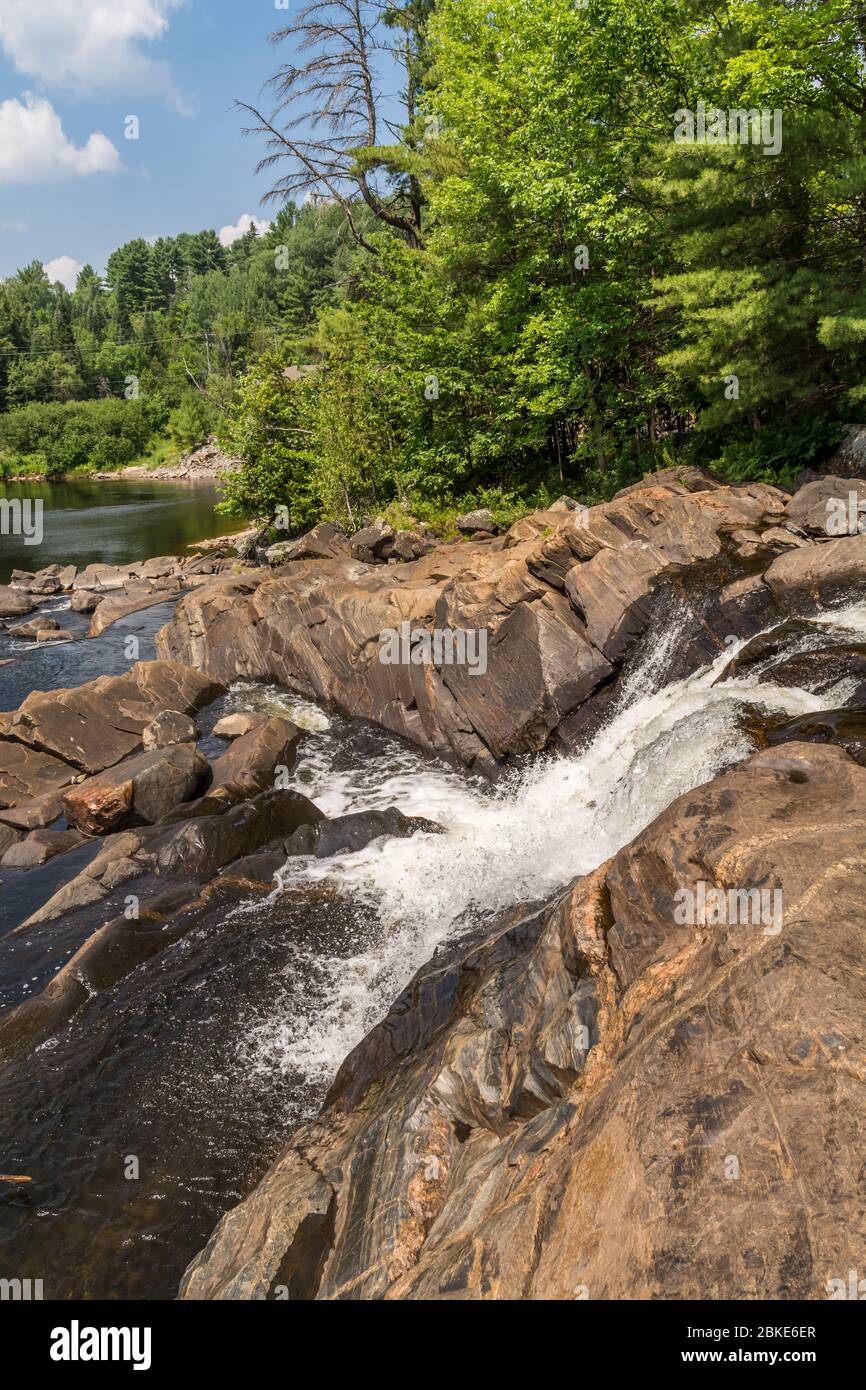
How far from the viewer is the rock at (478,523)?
25.5 meters

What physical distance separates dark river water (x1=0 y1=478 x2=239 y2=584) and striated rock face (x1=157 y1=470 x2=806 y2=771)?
1037 inches

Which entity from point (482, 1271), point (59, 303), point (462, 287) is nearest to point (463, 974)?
point (482, 1271)

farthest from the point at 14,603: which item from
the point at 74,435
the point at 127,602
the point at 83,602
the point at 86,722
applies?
the point at 74,435

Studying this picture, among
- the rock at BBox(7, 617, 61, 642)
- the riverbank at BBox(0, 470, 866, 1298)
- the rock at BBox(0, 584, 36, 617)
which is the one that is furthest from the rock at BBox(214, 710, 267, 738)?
the rock at BBox(0, 584, 36, 617)

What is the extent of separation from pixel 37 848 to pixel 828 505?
1689cm

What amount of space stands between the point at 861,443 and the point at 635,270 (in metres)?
9.63

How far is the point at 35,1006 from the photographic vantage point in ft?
31.9

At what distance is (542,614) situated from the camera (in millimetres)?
15312

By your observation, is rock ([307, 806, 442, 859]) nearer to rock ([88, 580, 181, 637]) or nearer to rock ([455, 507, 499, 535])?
rock ([455, 507, 499, 535])

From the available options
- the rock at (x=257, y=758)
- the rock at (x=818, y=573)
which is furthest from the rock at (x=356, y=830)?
the rock at (x=818, y=573)

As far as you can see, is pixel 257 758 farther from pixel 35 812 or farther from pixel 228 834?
pixel 35 812

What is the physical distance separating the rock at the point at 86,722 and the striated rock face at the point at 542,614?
430 cm

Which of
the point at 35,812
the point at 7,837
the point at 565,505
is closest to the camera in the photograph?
the point at 7,837

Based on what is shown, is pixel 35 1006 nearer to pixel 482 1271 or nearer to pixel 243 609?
pixel 482 1271
